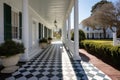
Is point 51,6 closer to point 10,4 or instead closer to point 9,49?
point 10,4

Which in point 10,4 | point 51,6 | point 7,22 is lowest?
point 7,22

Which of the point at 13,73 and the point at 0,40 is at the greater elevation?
the point at 0,40

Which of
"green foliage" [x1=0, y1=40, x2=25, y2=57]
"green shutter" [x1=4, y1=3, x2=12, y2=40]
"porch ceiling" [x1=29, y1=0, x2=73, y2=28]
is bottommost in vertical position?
"green foliage" [x1=0, y1=40, x2=25, y2=57]

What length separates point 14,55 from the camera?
4.74 m

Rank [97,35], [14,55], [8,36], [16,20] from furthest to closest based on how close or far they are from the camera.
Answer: [97,35]
[16,20]
[8,36]
[14,55]

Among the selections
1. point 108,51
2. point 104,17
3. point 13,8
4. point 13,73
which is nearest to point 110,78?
point 108,51

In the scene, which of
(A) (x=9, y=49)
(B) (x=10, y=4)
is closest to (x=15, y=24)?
(B) (x=10, y=4)

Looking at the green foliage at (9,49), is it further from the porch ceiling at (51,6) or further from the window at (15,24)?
the porch ceiling at (51,6)

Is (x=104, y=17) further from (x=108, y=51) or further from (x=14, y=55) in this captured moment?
(x=14, y=55)

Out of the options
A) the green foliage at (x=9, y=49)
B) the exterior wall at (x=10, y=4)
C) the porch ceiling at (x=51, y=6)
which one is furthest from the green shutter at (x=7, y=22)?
the porch ceiling at (x=51, y=6)

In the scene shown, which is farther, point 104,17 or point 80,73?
point 104,17

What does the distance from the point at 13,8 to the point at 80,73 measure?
4.36m

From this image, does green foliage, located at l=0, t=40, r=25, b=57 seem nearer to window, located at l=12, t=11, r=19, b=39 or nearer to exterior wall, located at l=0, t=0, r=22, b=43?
exterior wall, located at l=0, t=0, r=22, b=43

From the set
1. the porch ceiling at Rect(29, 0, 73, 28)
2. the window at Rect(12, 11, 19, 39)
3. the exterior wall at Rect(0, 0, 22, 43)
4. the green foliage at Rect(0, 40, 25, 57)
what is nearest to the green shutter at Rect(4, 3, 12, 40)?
the exterior wall at Rect(0, 0, 22, 43)
